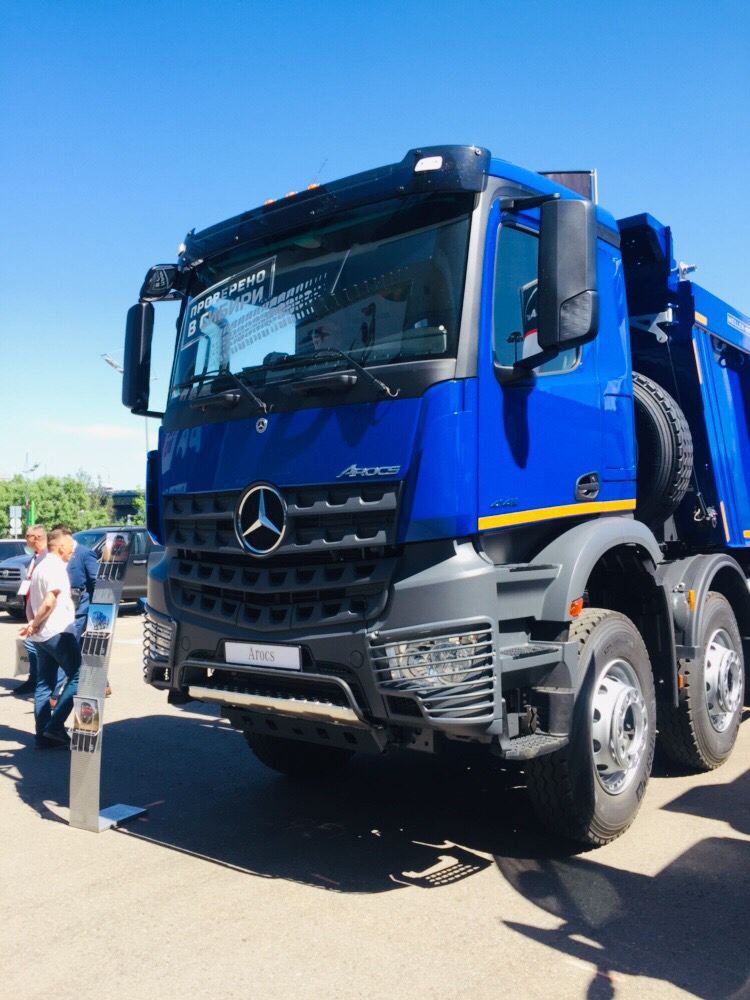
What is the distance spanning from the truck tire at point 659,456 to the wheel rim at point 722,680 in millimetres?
971

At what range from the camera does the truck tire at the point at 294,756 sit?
19.2 ft

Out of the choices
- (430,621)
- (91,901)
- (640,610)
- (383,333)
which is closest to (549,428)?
(383,333)

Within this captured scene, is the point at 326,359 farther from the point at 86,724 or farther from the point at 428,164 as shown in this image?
the point at 86,724

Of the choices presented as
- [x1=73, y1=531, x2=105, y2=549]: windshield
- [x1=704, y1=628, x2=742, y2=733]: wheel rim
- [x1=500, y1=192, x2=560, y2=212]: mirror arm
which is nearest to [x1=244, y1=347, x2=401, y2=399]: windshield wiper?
[x1=500, y1=192, x2=560, y2=212]: mirror arm

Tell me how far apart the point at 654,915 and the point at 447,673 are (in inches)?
53.3

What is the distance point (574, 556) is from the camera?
4.21 m

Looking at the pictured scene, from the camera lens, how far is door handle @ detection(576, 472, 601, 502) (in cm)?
454

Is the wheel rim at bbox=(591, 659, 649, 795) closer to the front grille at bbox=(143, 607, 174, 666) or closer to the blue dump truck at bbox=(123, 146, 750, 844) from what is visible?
the blue dump truck at bbox=(123, 146, 750, 844)

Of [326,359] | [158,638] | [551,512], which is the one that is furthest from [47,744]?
[551,512]

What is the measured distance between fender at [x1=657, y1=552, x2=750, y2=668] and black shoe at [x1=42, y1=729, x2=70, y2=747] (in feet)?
15.5

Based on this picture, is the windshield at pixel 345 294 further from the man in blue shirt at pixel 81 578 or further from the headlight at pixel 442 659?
the man in blue shirt at pixel 81 578

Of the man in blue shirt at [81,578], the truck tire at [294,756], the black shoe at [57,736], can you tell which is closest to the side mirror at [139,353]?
the truck tire at [294,756]

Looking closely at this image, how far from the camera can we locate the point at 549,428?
4324mm

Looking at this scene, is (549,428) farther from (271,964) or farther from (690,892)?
(271,964)
